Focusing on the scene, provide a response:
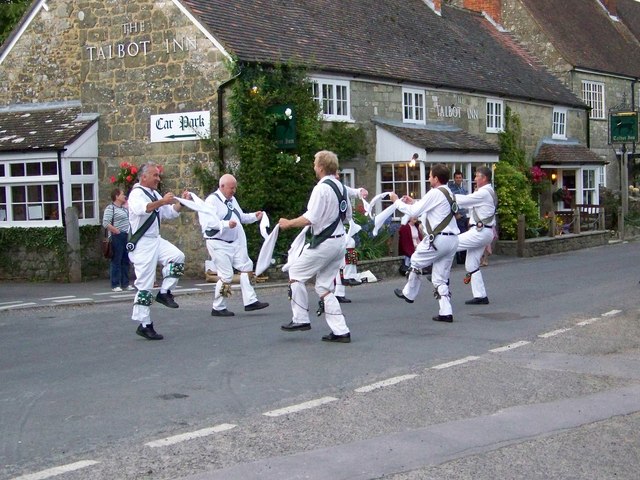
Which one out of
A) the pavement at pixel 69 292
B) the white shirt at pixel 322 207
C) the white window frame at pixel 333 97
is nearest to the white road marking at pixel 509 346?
the white shirt at pixel 322 207

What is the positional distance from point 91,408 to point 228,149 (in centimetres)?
1287

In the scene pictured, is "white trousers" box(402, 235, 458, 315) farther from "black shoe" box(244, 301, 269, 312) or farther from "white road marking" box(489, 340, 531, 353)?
"black shoe" box(244, 301, 269, 312)

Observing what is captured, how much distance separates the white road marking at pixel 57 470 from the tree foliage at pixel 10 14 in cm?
3116

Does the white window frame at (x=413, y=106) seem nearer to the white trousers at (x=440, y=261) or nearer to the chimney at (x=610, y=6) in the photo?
the white trousers at (x=440, y=261)

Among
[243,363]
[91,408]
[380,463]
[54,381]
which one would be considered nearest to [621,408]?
[380,463]

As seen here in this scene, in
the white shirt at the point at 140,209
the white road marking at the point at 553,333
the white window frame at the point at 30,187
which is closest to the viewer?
the white shirt at the point at 140,209

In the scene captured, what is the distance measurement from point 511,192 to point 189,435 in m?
22.5

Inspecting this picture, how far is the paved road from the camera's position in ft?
20.5

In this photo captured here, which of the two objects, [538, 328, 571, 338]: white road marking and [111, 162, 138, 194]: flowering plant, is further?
[111, 162, 138, 194]: flowering plant

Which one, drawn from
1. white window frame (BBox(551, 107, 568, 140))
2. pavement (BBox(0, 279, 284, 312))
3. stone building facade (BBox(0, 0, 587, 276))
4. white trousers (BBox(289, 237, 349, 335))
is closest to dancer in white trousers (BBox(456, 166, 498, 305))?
white trousers (BBox(289, 237, 349, 335))

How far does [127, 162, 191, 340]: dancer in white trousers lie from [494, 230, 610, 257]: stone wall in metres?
16.2

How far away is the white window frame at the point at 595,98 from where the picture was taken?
39.6 meters

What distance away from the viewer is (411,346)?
34.4 ft

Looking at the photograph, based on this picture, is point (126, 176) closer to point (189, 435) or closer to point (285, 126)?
point (285, 126)
